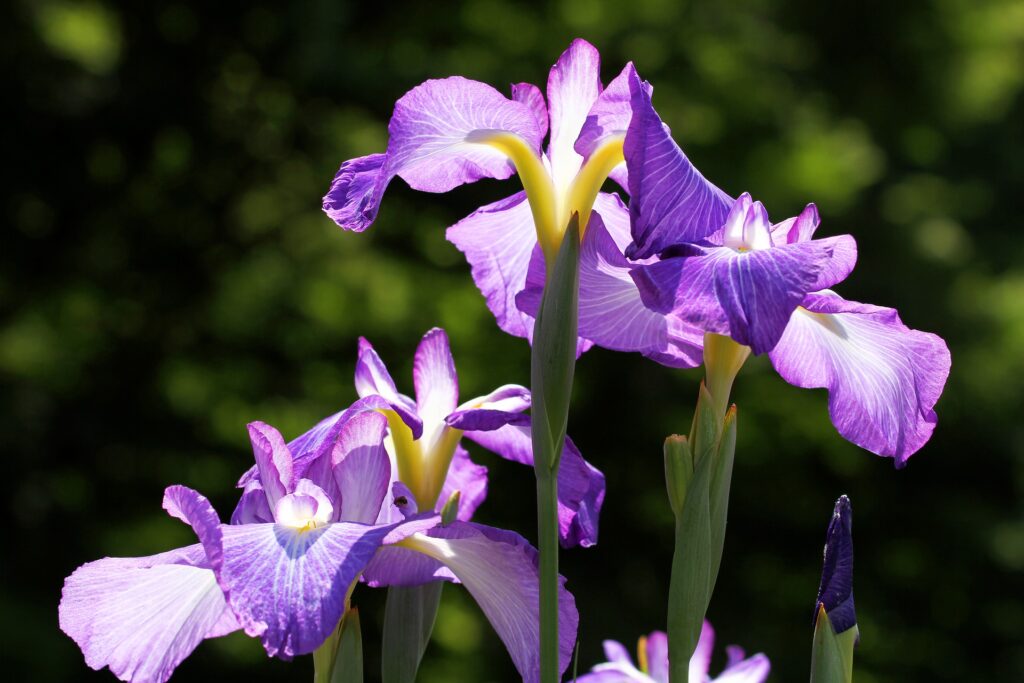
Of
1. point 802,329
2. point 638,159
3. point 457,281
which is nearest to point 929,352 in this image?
point 802,329

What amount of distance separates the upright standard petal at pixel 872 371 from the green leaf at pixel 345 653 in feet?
0.78

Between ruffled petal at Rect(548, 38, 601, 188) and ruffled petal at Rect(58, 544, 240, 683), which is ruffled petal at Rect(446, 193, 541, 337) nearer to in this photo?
ruffled petal at Rect(548, 38, 601, 188)

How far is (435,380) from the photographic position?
64cm

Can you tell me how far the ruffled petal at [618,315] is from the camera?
54cm

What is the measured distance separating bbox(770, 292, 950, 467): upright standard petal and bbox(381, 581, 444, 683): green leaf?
0.69 feet

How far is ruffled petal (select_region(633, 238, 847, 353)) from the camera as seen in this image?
0.46 m

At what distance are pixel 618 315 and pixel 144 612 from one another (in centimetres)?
26

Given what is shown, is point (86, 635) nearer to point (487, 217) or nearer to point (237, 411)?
point (487, 217)

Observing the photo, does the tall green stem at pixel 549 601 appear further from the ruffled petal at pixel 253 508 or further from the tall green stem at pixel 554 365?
the ruffled petal at pixel 253 508

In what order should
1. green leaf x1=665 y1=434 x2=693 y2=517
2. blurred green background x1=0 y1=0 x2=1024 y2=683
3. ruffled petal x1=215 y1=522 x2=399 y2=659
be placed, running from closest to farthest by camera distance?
ruffled petal x1=215 y1=522 x2=399 y2=659
green leaf x1=665 y1=434 x2=693 y2=517
blurred green background x1=0 y1=0 x2=1024 y2=683

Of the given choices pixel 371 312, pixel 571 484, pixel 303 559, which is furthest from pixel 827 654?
pixel 371 312

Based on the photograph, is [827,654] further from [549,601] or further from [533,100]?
[533,100]

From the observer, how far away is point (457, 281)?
363 centimetres

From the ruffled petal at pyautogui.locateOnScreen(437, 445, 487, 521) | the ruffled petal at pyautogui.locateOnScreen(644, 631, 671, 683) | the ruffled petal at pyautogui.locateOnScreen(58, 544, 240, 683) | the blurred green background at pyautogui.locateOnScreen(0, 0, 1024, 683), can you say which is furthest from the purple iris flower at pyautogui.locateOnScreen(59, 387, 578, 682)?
the blurred green background at pyautogui.locateOnScreen(0, 0, 1024, 683)
